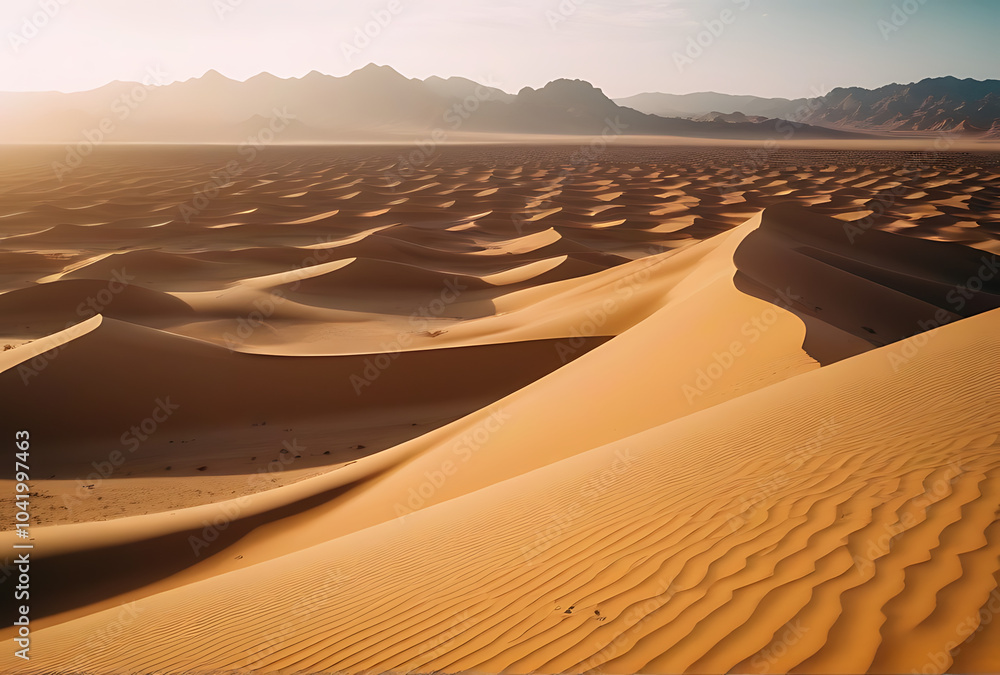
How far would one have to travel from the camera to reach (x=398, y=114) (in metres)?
151

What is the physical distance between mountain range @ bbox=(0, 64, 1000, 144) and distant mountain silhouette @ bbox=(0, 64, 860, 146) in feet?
0.90

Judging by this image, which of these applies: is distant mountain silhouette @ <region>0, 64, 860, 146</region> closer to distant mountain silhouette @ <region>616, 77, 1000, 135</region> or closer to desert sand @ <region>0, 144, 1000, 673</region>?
distant mountain silhouette @ <region>616, 77, 1000, 135</region>

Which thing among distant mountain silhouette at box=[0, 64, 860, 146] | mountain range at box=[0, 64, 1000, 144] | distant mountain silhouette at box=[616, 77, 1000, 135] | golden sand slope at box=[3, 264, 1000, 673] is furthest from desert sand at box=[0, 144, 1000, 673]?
distant mountain silhouette at box=[616, 77, 1000, 135]

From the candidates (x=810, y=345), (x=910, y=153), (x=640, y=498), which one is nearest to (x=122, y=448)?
(x=640, y=498)

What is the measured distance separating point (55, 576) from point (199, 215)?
96.8ft

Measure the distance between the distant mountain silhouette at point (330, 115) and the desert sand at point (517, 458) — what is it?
102573mm

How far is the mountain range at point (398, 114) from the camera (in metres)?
123

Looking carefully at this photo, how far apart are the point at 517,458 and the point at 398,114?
15563 cm

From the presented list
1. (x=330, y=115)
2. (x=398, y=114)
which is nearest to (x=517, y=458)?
(x=398, y=114)

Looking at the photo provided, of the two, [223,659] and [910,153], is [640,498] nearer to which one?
[223,659]

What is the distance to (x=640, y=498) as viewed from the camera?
4059 mm

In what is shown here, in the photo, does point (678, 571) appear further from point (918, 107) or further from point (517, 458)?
point (918, 107)

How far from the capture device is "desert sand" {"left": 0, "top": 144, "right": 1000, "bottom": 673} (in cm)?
269

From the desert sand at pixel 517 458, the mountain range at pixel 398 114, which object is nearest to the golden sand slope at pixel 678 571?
the desert sand at pixel 517 458
